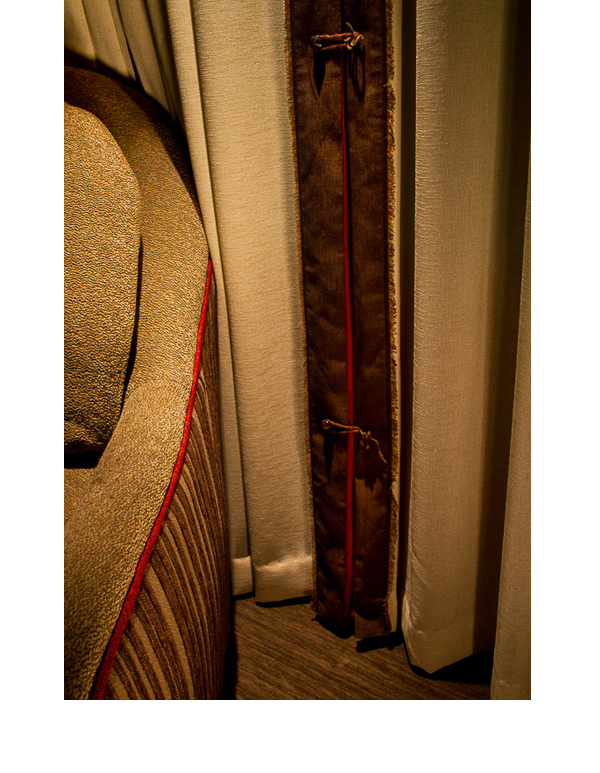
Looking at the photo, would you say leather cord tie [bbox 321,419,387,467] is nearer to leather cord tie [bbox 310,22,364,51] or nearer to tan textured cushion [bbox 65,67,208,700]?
tan textured cushion [bbox 65,67,208,700]

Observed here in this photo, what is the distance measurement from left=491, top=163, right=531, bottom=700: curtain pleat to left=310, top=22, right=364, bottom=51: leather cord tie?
0.27 metres

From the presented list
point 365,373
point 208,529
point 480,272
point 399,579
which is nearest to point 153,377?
point 208,529

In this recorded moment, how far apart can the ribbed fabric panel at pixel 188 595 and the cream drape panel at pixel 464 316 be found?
26 cm

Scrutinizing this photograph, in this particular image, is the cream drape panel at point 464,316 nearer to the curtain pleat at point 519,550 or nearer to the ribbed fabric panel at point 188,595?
the curtain pleat at point 519,550

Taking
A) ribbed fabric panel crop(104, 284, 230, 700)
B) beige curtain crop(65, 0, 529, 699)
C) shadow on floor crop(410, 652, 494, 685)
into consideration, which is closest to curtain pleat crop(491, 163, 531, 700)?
beige curtain crop(65, 0, 529, 699)

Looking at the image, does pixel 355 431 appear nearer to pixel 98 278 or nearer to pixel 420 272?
pixel 420 272

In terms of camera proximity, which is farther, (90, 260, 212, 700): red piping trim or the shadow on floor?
the shadow on floor

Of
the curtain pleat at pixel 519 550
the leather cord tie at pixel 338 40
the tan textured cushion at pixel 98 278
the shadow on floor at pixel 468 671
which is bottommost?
the shadow on floor at pixel 468 671

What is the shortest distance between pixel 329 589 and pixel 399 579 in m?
0.11

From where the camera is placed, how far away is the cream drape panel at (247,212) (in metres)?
0.65

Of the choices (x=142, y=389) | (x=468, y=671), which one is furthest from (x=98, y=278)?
(x=468, y=671)

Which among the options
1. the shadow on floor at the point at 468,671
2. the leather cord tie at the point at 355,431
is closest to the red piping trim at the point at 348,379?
the leather cord tie at the point at 355,431

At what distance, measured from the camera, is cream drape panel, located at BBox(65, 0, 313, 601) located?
2.12 ft

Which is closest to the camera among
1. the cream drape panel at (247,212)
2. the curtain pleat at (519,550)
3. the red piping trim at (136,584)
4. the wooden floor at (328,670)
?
the red piping trim at (136,584)
